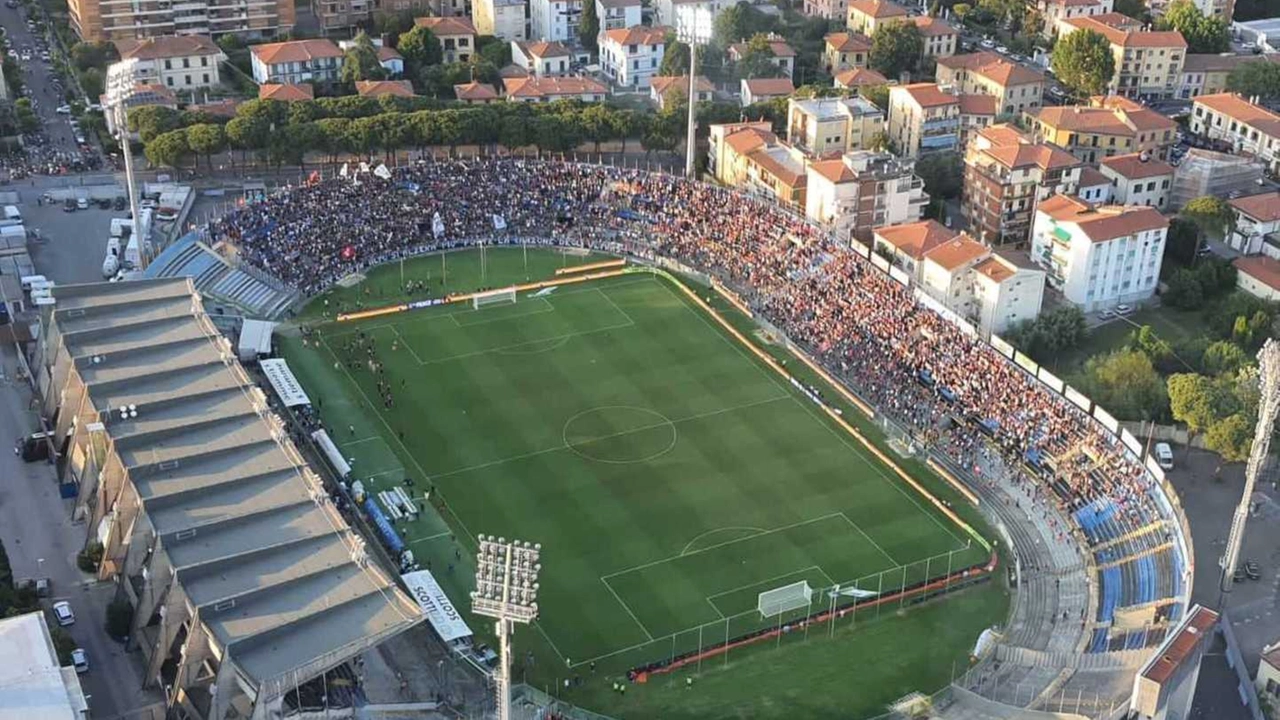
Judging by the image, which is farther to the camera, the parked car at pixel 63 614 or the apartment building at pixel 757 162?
the apartment building at pixel 757 162

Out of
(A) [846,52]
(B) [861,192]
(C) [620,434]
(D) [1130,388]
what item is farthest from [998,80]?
(C) [620,434]

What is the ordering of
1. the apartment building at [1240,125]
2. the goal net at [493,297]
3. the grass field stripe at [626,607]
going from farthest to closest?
the apartment building at [1240,125]
the goal net at [493,297]
the grass field stripe at [626,607]

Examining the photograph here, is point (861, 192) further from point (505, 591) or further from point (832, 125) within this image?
point (505, 591)

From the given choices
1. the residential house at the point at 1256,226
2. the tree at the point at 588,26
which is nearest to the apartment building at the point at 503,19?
the tree at the point at 588,26

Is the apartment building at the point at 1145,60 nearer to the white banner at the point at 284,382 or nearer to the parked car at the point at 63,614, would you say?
the white banner at the point at 284,382

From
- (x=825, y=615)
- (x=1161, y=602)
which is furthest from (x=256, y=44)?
(x=1161, y=602)

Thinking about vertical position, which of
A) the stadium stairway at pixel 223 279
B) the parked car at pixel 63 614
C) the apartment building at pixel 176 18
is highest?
the apartment building at pixel 176 18

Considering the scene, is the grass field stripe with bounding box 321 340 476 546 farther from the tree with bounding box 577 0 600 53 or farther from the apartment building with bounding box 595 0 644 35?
the apartment building with bounding box 595 0 644 35
